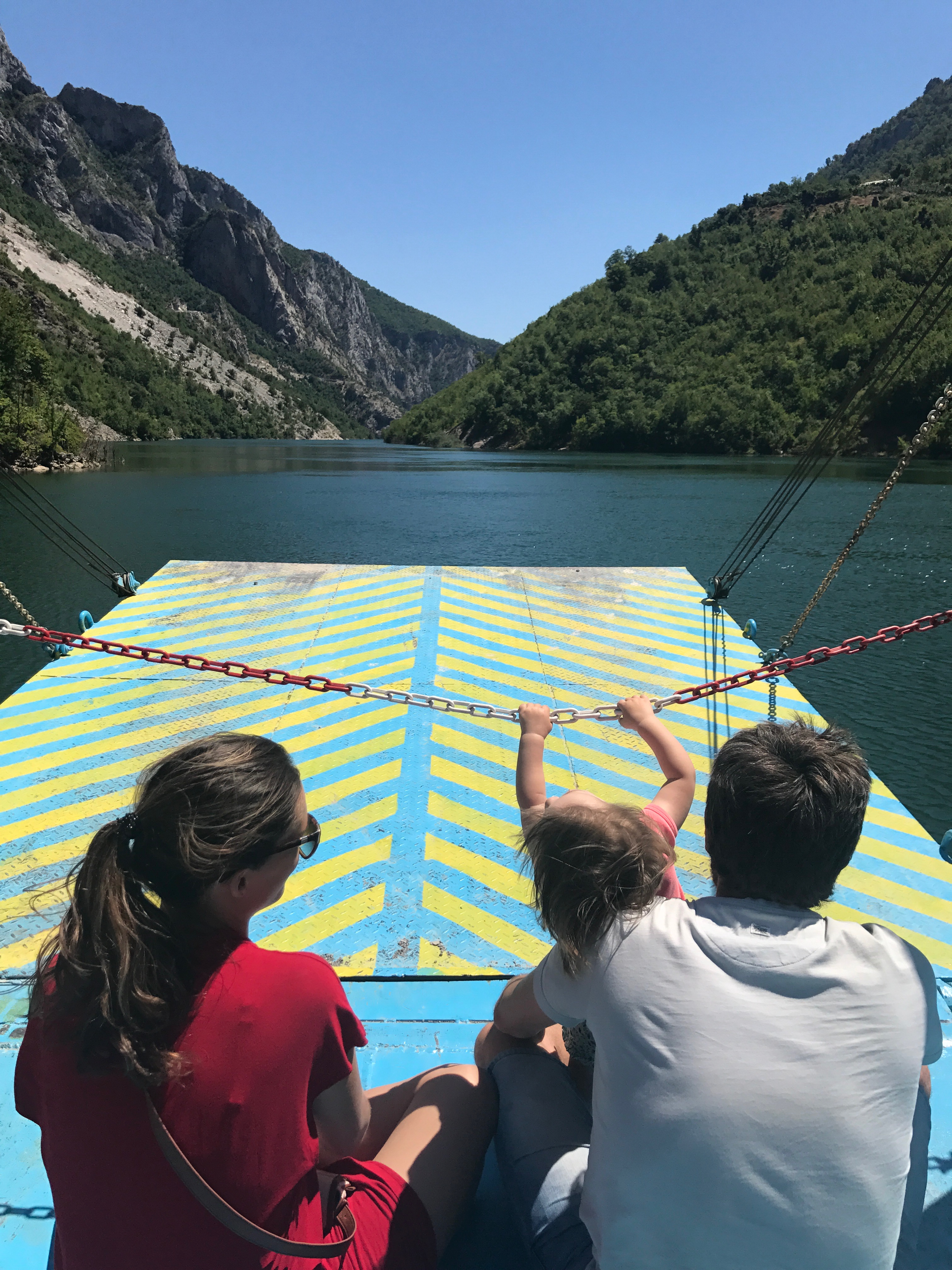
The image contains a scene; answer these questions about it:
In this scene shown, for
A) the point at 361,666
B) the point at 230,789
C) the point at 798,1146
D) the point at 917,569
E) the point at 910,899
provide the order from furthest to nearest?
the point at 917,569, the point at 361,666, the point at 910,899, the point at 230,789, the point at 798,1146

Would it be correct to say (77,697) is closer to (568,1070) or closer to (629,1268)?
(568,1070)

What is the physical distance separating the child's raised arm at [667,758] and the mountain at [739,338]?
52.8 metres

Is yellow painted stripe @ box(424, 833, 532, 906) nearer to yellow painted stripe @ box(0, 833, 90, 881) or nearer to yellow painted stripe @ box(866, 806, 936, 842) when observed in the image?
yellow painted stripe @ box(0, 833, 90, 881)

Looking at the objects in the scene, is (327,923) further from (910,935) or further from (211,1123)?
(910,935)

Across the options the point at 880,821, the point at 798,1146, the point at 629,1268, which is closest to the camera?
the point at 798,1146

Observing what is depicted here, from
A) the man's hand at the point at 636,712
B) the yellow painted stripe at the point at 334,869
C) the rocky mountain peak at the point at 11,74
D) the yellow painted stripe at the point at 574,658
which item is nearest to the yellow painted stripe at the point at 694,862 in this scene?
the yellow painted stripe at the point at 334,869

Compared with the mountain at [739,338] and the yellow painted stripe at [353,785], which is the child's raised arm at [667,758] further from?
the mountain at [739,338]

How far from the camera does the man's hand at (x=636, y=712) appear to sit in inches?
105

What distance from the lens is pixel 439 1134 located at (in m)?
1.81

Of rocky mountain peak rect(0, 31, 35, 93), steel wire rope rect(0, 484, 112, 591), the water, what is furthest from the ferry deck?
rocky mountain peak rect(0, 31, 35, 93)

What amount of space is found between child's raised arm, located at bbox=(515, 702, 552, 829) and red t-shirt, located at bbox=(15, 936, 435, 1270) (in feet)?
2.76

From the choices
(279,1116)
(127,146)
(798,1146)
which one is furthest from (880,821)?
(127,146)

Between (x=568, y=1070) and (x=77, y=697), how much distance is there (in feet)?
20.5

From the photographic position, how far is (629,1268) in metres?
1.33
